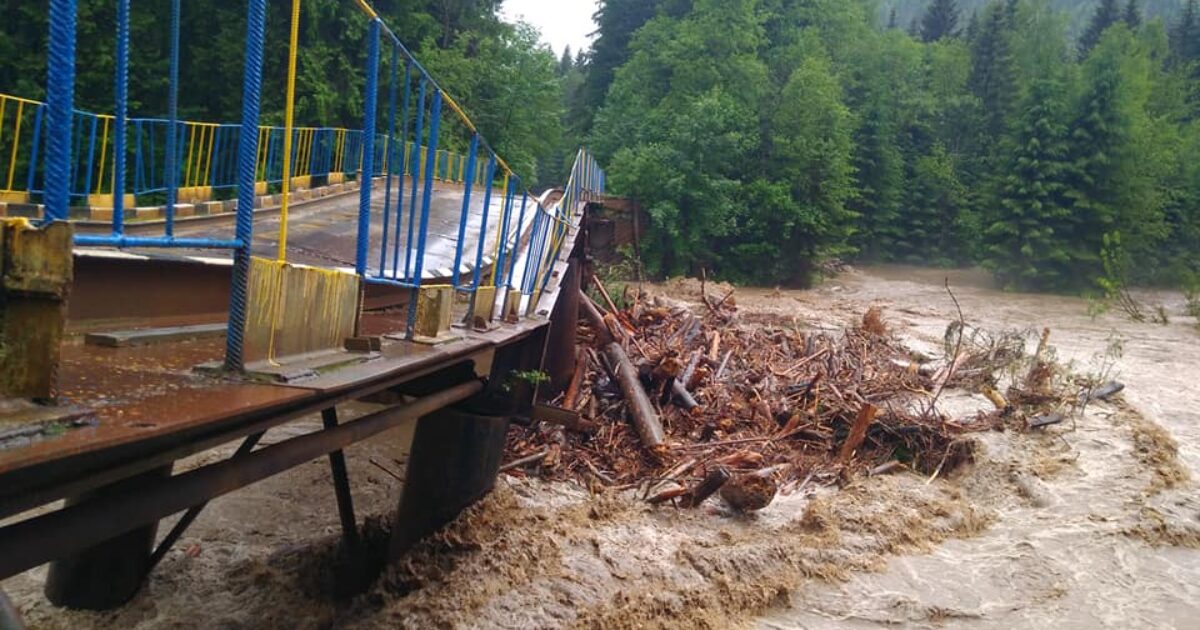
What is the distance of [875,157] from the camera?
41.1 m

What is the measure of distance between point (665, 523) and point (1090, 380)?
341 inches

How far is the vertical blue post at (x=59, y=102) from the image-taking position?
86.6 inches

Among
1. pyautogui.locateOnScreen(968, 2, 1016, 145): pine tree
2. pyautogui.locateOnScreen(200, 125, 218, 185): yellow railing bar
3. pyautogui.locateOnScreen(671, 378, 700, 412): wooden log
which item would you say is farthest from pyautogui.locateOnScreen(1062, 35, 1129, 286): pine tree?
pyautogui.locateOnScreen(200, 125, 218, 185): yellow railing bar

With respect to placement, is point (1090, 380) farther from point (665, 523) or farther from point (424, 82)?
point (424, 82)

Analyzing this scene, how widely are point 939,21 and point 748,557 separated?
69763mm

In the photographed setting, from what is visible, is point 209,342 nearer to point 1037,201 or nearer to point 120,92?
point 120,92

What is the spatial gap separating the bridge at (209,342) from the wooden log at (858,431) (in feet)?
14.3

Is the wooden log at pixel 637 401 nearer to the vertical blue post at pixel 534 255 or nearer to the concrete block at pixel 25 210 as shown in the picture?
the vertical blue post at pixel 534 255

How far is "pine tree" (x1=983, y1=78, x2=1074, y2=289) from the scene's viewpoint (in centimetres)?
3375

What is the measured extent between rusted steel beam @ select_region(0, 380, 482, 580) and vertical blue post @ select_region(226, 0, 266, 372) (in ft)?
1.97

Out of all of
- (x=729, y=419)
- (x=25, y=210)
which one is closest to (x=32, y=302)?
(x=25, y=210)

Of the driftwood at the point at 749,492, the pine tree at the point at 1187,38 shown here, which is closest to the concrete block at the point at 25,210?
the driftwood at the point at 749,492

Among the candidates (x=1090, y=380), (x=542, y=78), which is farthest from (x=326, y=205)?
(x=542, y=78)

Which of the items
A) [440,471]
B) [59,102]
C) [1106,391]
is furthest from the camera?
[1106,391]
